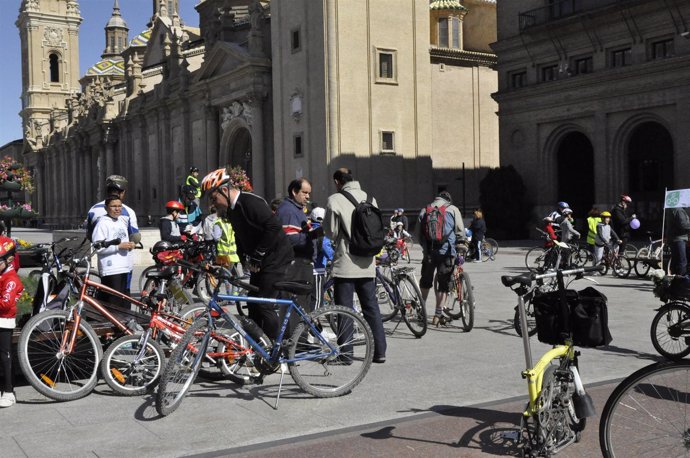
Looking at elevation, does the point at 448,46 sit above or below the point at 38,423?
above

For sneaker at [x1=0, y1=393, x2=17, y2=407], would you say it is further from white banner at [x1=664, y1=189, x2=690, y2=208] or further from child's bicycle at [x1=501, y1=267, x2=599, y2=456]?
white banner at [x1=664, y1=189, x2=690, y2=208]

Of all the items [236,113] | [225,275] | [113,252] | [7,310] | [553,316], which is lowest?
[7,310]

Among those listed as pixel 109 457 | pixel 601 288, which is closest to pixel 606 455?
pixel 109 457

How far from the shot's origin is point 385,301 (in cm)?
1205

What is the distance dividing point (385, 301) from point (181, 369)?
584cm

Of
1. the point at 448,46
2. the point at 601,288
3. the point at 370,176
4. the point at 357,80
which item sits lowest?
the point at 601,288

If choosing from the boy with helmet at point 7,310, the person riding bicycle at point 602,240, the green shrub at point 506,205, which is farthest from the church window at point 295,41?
the boy with helmet at point 7,310

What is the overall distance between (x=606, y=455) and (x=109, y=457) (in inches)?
131

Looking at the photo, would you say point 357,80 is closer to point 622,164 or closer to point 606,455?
point 622,164

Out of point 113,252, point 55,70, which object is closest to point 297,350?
point 113,252

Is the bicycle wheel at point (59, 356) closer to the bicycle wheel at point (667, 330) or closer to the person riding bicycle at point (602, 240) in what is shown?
the bicycle wheel at point (667, 330)

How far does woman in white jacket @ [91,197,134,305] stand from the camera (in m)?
9.28

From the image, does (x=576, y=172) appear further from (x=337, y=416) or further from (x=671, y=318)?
(x=337, y=416)

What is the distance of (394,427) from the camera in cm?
612
